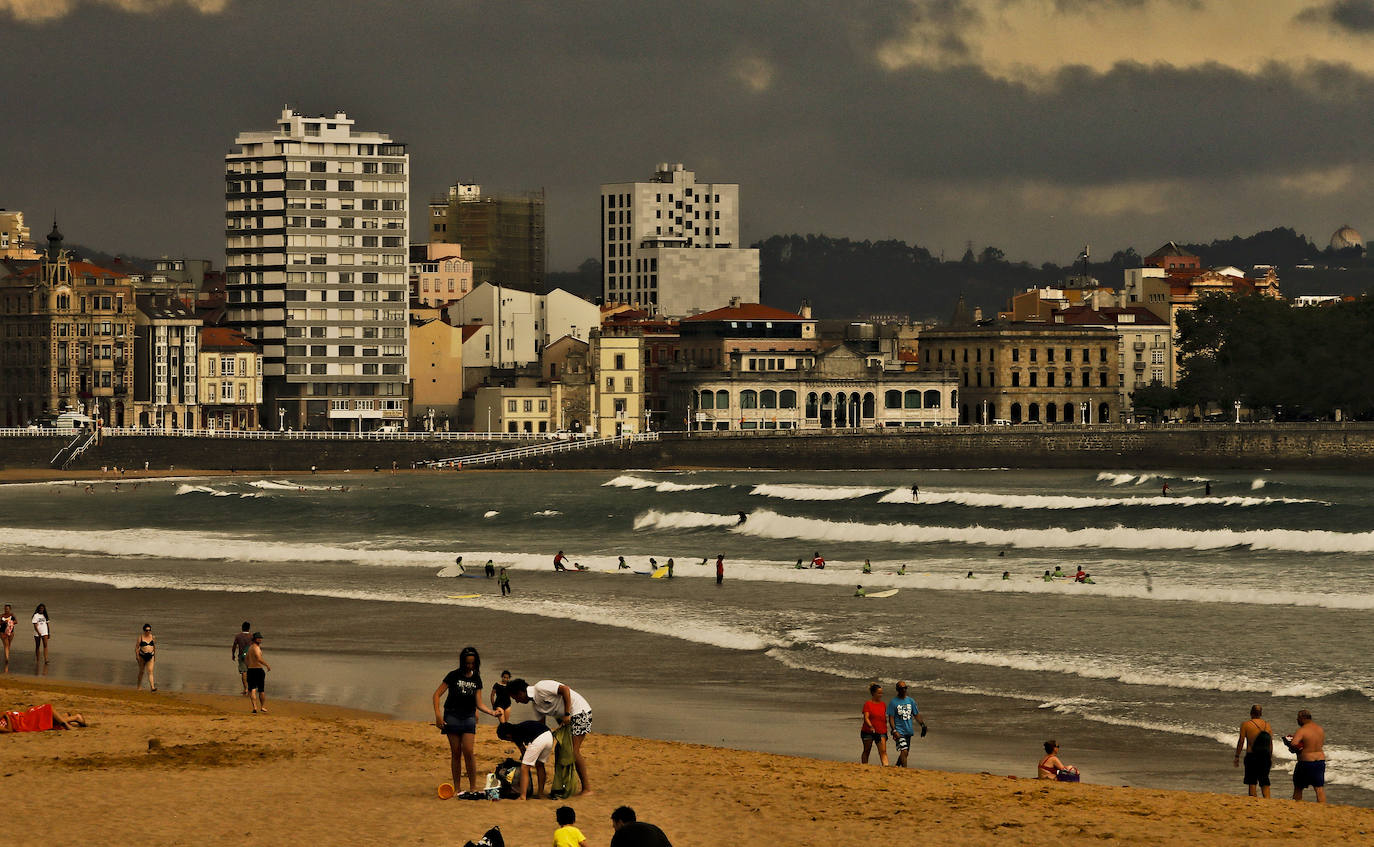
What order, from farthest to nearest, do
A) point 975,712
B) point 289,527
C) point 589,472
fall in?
point 589,472, point 289,527, point 975,712

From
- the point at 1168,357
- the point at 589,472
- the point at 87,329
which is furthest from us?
the point at 1168,357

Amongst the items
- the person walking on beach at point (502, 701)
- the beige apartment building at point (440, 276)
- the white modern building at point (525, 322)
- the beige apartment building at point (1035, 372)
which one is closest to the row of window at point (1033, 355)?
the beige apartment building at point (1035, 372)

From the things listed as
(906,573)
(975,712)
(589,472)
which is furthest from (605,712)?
(589,472)

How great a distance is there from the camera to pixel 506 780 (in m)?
20.7

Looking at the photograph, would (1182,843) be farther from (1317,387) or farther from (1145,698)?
(1317,387)

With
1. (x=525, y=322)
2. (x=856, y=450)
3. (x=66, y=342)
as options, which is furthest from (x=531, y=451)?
(x=525, y=322)

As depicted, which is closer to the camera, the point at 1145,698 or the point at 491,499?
the point at 1145,698

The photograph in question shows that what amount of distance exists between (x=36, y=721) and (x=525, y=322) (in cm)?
12876

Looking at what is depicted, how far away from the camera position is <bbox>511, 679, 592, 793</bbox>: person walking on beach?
2048cm

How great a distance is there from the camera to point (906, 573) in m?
51.8

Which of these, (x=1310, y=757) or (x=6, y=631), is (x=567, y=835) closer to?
(x=1310, y=757)

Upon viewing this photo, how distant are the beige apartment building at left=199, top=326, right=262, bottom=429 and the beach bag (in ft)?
374

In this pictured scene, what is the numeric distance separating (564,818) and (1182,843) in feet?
22.2

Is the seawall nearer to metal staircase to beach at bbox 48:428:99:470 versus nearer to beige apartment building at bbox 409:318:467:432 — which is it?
metal staircase to beach at bbox 48:428:99:470
